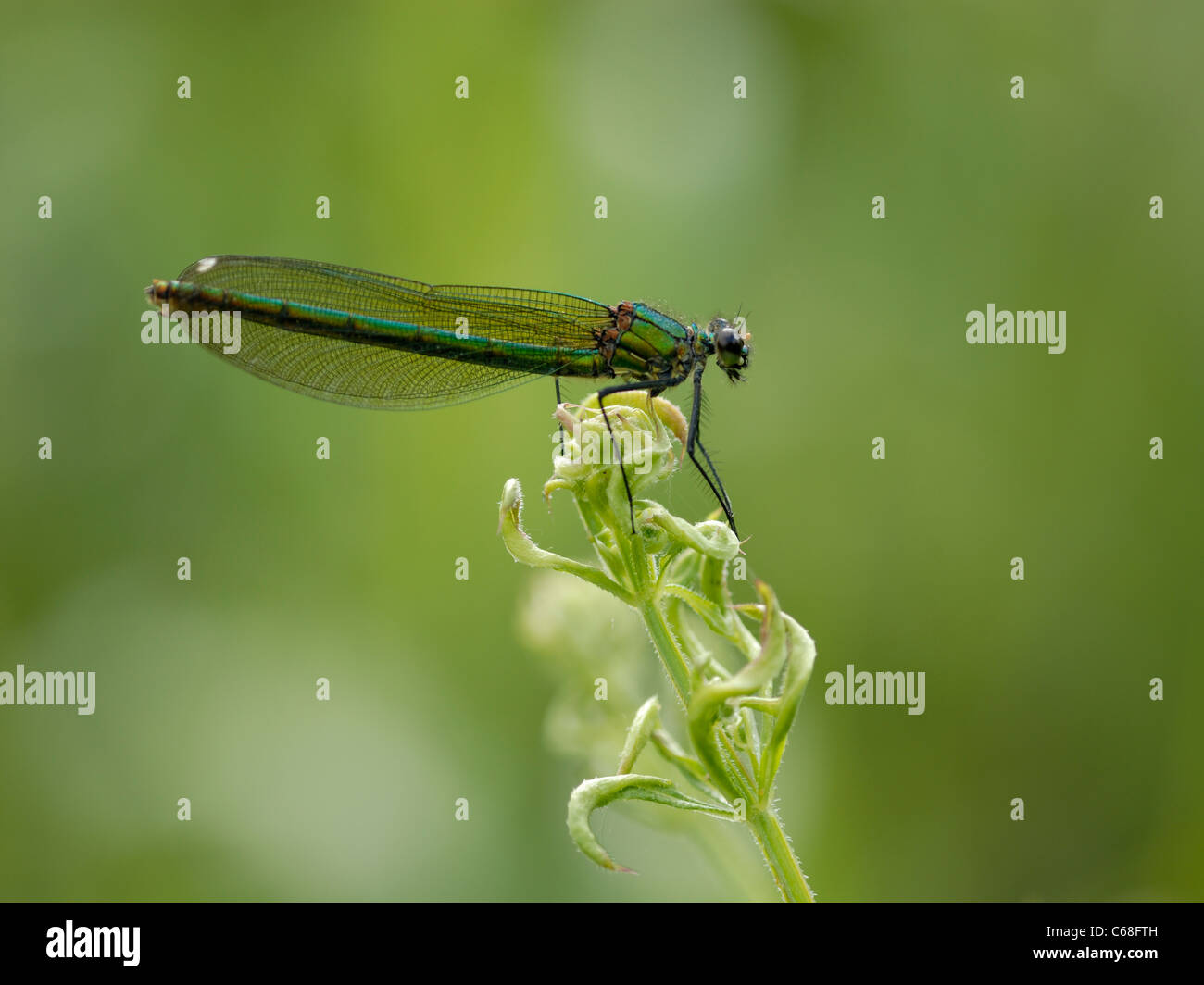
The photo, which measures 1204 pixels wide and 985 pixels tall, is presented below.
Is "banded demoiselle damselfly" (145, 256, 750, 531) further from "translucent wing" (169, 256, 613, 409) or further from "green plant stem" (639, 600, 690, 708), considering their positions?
"green plant stem" (639, 600, 690, 708)

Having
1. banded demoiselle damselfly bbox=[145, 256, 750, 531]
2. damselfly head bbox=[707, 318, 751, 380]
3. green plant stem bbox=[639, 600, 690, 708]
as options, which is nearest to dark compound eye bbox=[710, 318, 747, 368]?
damselfly head bbox=[707, 318, 751, 380]

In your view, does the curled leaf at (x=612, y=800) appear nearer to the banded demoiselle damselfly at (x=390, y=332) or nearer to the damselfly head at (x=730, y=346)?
the damselfly head at (x=730, y=346)

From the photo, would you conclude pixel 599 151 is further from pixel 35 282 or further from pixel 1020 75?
pixel 35 282

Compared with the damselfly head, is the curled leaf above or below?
below

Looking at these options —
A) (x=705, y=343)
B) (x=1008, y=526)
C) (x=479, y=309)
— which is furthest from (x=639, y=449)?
(x=1008, y=526)

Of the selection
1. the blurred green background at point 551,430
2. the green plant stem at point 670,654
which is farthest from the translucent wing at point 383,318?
the green plant stem at point 670,654

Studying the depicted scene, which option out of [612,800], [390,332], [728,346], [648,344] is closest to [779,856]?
[612,800]

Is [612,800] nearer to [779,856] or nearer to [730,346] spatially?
[779,856]
